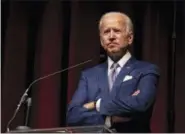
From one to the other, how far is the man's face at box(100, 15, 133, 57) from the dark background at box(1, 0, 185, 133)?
9 centimetres

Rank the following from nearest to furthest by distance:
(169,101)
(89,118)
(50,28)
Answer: (89,118), (169,101), (50,28)

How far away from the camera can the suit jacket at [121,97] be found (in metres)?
2.34

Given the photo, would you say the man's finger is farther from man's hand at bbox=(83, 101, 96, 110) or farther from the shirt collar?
the shirt collar

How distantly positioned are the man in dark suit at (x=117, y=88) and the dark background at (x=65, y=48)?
0.26 ft

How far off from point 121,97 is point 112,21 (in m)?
0.37

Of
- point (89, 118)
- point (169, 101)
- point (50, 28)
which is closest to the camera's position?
point (89, 118)

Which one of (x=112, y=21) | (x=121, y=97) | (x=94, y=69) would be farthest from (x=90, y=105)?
(x=112, y=21)

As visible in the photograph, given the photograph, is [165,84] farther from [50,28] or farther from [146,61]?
[50,28]

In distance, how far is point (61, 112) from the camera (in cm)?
259

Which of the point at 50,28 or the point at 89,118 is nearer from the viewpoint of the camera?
Answer: the point at 89,118

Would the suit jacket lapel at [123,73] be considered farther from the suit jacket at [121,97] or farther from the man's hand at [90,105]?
the man's hand at [90,105]

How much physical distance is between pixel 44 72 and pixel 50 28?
238 millimetres

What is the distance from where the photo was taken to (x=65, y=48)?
2695 millimetres

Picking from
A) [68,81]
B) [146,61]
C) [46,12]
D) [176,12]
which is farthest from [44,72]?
[176,12]
